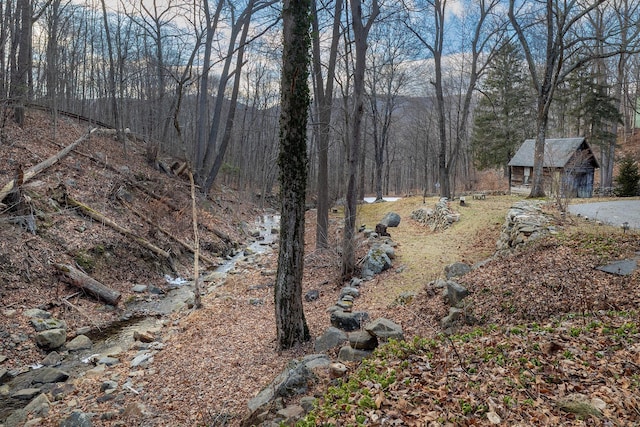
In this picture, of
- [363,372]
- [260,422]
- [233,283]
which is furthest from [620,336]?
[233,283]

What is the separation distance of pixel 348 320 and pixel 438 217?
8411 millimetres

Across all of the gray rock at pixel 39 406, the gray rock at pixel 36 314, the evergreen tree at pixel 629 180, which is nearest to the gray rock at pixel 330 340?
the gray rock at pixel 39 406

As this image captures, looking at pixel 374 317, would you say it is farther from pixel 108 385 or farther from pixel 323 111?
pixel 323 111

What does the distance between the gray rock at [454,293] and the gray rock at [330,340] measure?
1837mm

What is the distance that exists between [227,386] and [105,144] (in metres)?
15.8

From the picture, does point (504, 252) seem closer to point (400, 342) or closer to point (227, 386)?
point (400, 342)

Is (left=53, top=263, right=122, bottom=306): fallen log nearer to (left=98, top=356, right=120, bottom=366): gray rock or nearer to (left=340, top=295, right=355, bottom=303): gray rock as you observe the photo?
(left=98, top=356, right=120, bottom=366): gray rock

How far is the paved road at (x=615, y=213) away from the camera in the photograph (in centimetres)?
854

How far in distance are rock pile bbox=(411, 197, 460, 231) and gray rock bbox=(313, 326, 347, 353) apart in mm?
7914

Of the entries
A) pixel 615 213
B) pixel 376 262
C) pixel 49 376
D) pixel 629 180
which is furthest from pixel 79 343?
pixel 629 180

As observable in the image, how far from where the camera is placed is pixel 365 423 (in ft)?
10.3

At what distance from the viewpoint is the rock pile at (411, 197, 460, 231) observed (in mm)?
12593

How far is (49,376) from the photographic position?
5.95 meters

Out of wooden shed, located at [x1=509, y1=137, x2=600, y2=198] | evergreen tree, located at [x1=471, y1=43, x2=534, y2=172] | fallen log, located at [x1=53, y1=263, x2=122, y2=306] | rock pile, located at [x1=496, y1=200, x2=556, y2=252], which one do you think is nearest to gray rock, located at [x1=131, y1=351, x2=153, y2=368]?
fallen log, located at [x1=53, y1=263, x2=122, y2=306]
